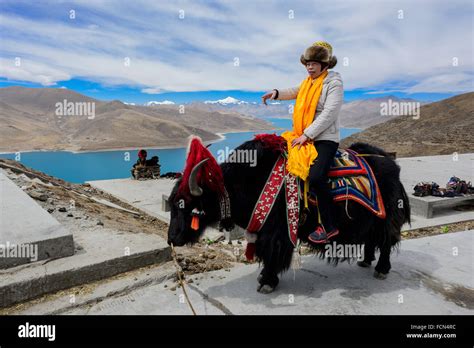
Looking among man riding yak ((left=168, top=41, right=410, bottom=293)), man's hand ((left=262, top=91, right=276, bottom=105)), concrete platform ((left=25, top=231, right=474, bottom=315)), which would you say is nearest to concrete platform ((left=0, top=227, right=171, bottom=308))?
concrete platform ((left=25, top=231, right=474, bottom=315))

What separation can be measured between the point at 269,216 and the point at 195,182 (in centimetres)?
74

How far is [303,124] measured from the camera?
309 cm

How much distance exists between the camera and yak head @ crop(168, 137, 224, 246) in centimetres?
273

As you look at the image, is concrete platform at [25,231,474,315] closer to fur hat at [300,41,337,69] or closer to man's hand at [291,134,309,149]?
man's hand at [291,134,309,149]

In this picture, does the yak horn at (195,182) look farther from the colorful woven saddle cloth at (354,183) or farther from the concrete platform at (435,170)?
the concrete platform at (435,170)

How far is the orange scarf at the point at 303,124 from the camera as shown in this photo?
2.88m

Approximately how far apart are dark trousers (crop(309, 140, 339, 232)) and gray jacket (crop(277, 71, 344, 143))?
8 cm

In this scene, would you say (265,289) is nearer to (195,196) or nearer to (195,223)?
(195,223)

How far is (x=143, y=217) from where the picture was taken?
748cm

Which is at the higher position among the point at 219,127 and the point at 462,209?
the point at 219,127

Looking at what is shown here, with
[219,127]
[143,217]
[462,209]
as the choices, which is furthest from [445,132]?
[219,127]
